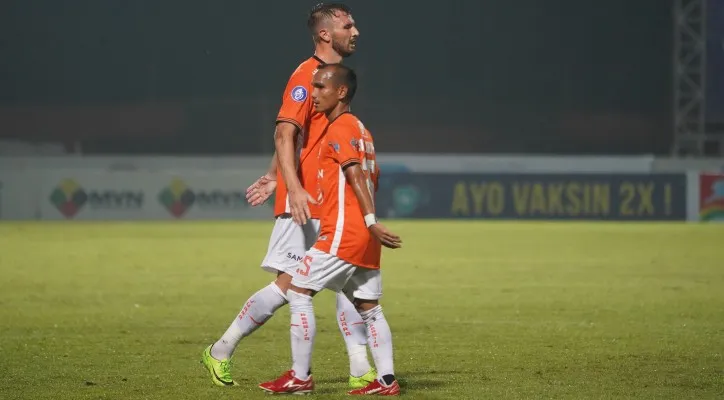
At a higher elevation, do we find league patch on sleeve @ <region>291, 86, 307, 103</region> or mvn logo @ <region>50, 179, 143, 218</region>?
league patch on sleeve @ <region>291, 86, 307, 103</region>

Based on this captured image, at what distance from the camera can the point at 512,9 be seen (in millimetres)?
36531

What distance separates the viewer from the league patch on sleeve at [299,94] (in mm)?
6410

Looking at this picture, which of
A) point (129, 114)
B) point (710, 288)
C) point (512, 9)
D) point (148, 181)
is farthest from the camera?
point (512, 9)

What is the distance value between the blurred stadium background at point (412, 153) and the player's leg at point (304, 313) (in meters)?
4.18

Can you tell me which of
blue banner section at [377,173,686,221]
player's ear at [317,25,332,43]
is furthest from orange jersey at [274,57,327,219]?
blue banner section at [377,173,686,221]

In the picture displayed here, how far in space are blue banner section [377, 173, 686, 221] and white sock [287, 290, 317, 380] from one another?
23967 mm

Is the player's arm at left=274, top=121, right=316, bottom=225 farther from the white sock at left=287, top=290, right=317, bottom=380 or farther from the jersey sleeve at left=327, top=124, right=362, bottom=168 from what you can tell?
the white sock at left=287, top=290, right=317, bottom=380

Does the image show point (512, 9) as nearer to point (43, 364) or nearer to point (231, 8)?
point (231, 8)

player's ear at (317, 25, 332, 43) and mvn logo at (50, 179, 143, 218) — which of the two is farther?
mvn logo at (50, 179, 143, 218)

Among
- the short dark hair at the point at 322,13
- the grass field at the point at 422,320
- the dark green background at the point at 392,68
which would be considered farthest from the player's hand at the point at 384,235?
the dark green background at the point at 392,68

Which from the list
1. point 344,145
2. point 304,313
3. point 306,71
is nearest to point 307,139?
point 306,71

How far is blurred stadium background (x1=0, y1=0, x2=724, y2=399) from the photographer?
A: 13516 millimetres

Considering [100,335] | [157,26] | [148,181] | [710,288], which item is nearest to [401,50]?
[157,26]

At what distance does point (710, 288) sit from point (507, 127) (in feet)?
70.5
